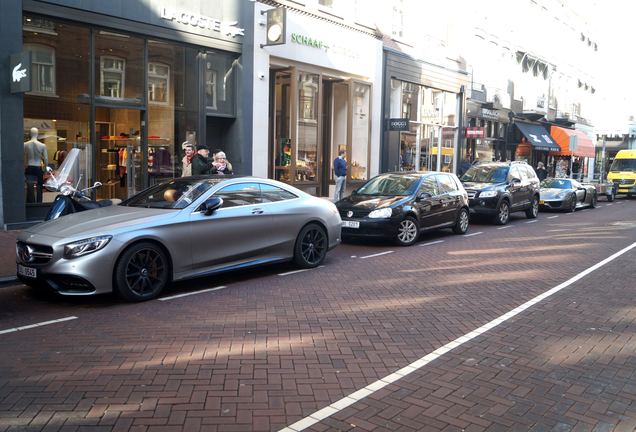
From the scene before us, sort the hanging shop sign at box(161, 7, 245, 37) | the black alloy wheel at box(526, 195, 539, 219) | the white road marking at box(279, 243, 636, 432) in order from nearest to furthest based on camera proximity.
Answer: the white road marking at box(279, 243, 636, 432), the hanging shop sign at box(161, 7, 245, 37), the black alloy wheel at box(526, 195, 539, 219)

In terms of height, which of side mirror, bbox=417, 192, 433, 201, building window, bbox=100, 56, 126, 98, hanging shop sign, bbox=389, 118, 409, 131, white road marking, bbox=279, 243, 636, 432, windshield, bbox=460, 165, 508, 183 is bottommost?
white road marking, bbox=279, 243, 636, 432

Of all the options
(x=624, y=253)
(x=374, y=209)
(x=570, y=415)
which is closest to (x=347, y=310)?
(x=570, y=415)

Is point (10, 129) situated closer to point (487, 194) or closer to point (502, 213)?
point (487, 194)

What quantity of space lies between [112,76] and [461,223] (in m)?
8.99

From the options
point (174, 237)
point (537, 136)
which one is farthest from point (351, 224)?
point (537, 136)

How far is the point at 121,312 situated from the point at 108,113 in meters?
8.50

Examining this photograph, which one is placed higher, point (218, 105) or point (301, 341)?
point (218, 105)

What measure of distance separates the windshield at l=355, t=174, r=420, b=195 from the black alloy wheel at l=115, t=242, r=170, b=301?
6689 millimetres

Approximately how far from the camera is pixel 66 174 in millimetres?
9383

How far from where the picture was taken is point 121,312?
664 cm

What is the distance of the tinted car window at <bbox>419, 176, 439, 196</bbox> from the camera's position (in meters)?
13.1

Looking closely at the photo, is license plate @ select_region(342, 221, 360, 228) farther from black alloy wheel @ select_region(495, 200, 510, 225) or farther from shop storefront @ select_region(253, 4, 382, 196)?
black alloy wheel @ select_region(495, 200, 510, 225)

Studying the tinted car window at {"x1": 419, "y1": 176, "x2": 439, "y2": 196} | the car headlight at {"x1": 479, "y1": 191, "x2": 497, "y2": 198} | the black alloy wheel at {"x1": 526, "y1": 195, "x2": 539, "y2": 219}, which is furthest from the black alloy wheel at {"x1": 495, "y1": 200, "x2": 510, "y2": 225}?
the tinted car window at {"x1": 419, "y1": 176, "x2": 439, "y2": 196}

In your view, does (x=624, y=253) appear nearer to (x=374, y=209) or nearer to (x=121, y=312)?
(x=374, y=209)
